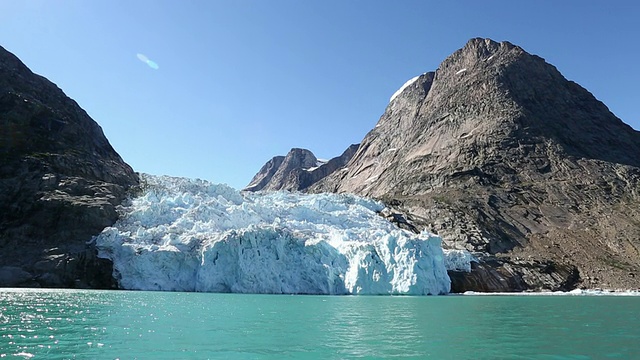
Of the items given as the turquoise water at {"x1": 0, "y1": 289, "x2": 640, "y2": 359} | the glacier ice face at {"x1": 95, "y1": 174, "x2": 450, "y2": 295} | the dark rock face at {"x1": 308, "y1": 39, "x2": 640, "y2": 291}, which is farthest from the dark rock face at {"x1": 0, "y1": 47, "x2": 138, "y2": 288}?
the dark rock face at {"x1": 308, "y1": 39, "x2": 640, "y2": 291}

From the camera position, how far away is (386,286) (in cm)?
5191

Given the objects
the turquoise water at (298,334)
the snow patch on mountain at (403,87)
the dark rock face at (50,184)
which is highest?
the snow patch on mountain at (403,87)

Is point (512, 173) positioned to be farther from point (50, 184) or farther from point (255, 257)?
point (50, 184)

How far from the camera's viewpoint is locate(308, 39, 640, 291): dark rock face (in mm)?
73750

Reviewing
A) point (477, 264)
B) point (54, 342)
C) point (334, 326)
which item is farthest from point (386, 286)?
point (54, 342)

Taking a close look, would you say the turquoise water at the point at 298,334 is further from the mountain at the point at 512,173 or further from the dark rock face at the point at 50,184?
the mountain at the point at 512,173

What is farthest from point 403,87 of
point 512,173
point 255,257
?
point 255,257

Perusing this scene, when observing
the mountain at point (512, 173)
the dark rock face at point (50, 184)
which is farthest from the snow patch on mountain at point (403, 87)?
the dark rock face at point (50, 184)

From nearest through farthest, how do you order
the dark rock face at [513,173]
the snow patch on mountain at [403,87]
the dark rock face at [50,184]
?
the dark rock face at [50,184] → the dark rock face at [513,173] → the snow patch on mountain at [403,87]

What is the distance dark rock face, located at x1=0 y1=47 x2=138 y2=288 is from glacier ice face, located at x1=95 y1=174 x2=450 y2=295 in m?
3.01

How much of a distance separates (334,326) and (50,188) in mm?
50099

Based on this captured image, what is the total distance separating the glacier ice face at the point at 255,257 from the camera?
1986 inches

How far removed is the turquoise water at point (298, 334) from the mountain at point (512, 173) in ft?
126

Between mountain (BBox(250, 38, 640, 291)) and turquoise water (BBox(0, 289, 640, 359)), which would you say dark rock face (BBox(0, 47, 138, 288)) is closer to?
turquoise water (BBox(0, 289, 640, 359))
